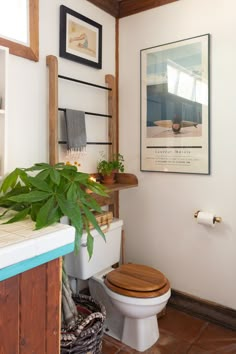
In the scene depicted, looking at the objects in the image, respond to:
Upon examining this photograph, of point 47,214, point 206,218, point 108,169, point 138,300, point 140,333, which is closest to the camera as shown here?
point 47,214

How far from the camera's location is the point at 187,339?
6.09ft

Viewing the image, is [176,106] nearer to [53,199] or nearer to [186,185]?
[186,185]

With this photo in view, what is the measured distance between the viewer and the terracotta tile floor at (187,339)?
1.76 metres

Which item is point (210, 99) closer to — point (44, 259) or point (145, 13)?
point (145, 13)

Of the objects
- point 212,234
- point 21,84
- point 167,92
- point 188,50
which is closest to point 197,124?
point 167,92

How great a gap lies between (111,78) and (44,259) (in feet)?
5.75

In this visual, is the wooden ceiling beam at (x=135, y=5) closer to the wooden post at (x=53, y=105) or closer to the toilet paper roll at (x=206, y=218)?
the wooden post at (x=53, y=105)

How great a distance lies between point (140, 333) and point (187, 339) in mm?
339

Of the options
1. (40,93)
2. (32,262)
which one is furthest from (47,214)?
(40,93)

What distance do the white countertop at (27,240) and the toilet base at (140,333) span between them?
1019 mm

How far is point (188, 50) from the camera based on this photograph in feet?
6.75

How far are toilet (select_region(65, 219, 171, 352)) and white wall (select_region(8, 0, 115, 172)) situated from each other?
656 millimetres

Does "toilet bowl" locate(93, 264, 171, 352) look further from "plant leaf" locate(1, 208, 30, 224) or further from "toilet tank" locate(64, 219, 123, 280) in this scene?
"plant leaf" locate(1, 208, 30, 224)

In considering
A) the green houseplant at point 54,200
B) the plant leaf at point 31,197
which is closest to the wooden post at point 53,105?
the green houseplant at point 54,200
